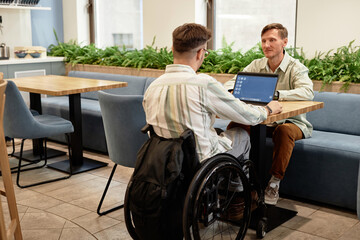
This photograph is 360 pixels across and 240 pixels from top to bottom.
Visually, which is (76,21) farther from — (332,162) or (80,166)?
(332,162)

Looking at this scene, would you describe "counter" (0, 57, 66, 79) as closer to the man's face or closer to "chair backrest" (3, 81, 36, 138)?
"chair backrest" (3, 81, 36, 138)

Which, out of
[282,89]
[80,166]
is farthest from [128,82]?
[282,89]

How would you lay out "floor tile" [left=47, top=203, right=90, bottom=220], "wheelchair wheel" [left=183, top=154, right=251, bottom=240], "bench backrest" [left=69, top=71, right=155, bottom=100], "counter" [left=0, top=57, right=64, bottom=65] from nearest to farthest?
1. "wheelchair wheel" [left=183, top=154, right=251, bottom=240]
2. "floor tile" [left=47, top=203, right=90, bottom=220]
3. "bench backrest" [left=69, top=71, right=155, bottom=100]
4. "counter" [left=0, top=57, right=64, bottom=65]

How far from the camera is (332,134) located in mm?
3824

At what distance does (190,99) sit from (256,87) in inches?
33.7

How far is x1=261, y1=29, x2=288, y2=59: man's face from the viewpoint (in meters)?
3.40

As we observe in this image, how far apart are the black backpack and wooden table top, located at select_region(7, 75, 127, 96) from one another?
6.30ft

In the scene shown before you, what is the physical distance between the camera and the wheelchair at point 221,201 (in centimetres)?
229

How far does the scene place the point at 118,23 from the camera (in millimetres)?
6980

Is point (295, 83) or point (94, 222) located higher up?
point (295, 83)

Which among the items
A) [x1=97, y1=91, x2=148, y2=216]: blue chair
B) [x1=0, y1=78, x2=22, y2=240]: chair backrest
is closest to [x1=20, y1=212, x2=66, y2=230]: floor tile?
[x1=97, y1=91, x2=148, y2=216]: blue chair

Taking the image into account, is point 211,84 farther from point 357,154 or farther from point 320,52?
point 320,52

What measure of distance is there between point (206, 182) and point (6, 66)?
432 centimetres

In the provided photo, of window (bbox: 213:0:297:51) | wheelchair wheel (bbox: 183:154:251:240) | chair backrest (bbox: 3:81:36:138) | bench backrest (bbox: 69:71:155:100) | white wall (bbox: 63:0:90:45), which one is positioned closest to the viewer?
wheelchair wheel (bbox: 183:154:251:240)
